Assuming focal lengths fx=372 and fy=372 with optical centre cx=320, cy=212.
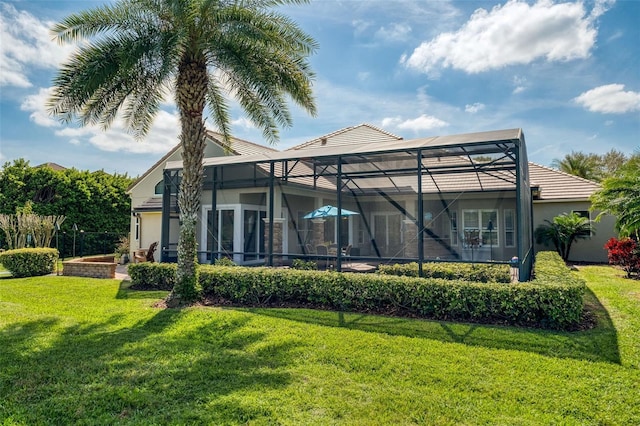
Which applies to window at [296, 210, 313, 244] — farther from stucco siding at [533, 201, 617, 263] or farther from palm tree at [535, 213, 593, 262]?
stucco siding at [533, 201, 617, 263]

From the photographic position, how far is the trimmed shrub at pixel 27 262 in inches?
512

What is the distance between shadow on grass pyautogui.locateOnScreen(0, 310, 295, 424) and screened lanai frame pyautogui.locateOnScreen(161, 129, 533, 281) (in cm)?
567

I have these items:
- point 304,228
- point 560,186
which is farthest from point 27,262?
point 560,186

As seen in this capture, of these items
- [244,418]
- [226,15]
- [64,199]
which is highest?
[226,15]

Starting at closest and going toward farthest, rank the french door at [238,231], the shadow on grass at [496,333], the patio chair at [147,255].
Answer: the shadow on grass at [496,333], the french door at [238,231], the patio chair at [147,255]

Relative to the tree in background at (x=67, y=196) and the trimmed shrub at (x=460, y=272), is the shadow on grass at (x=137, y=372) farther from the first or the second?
the tree in background at (x=67, y=196)

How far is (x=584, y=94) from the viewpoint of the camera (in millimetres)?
15547

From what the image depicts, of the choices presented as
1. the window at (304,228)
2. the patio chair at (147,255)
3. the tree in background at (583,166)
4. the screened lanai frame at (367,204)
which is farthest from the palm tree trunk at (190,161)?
the tree in background at (583,166)

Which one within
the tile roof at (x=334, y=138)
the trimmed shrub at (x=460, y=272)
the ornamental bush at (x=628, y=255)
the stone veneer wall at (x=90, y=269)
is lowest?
the stone veneer wall at (x=90, y=269)

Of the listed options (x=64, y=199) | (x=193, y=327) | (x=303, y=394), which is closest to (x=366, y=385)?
(x=303, y=394)

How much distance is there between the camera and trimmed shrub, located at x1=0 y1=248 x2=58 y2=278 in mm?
13000

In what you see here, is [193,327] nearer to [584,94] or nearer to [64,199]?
[584,94]

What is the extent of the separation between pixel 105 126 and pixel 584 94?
17.9 m

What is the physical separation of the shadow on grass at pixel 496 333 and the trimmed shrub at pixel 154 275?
13.0ft
